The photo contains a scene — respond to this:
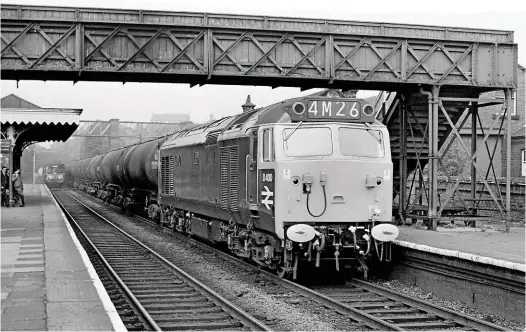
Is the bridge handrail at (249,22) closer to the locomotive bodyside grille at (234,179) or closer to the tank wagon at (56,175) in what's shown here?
the locomotive bodyside grille at (234,179)

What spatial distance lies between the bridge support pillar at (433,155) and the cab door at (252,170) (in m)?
6.60

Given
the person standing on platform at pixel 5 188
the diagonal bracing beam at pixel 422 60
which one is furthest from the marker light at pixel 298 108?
the person standing on platform at pixel 5 188

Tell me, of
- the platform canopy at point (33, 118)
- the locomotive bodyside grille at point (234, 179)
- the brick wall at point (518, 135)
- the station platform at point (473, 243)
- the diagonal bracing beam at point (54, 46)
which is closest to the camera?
the station platform at point (473, 243)

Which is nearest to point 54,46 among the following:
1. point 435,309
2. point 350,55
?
point 350,55

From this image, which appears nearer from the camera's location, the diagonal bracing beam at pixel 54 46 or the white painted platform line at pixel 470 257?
the white painted platform line at pixel 470 257

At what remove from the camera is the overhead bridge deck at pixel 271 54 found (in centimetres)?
1689

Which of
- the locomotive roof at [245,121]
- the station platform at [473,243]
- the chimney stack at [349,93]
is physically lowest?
the station platform at [473,243]

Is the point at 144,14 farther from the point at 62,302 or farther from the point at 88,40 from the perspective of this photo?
the point at 62,302

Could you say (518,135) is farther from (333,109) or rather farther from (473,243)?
(333,109)

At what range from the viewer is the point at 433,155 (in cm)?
1773

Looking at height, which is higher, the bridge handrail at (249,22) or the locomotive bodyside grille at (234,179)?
the bridge handrail at (249,22)

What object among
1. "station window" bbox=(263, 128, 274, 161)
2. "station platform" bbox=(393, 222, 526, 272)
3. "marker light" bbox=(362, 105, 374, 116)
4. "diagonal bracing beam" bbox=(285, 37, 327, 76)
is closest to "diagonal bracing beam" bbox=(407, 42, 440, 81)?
"diagonal bracing beam" bbox=(285, 37, 327, 76)

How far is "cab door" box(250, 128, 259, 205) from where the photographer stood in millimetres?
12445

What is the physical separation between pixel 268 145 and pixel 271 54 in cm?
604
